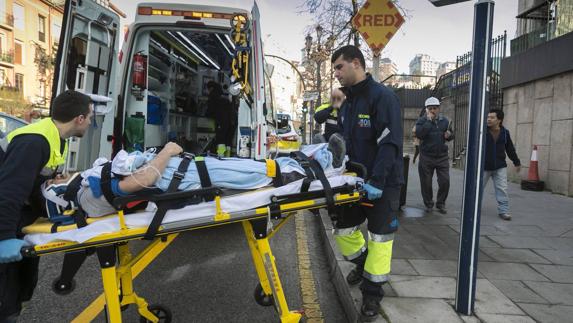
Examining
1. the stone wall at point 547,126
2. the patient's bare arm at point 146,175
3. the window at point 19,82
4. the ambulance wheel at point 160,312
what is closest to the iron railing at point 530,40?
the stone wall at point 547,126

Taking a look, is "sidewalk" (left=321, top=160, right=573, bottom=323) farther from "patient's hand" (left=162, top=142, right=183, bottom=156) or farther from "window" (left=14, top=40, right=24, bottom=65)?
"window" (left=14, top=40, right=24, bottom=65)

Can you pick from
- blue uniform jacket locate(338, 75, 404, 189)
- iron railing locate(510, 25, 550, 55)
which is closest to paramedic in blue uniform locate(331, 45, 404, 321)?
blue uniform jacket locate(338, 75, 404, 189)

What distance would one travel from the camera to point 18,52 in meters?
41.0

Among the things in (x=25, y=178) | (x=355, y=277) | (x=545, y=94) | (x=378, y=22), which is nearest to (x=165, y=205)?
(x=25, y=178)

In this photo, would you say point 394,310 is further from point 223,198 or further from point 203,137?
point 203,137

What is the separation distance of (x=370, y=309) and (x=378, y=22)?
4.51 meters

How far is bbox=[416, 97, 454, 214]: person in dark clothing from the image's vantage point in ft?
22.0

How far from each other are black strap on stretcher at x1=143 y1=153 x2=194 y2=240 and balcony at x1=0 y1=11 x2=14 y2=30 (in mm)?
46902

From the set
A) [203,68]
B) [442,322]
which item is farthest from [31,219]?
[203,68]

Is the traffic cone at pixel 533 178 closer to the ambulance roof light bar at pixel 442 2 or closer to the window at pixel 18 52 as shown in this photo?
the ambulance roof light bar at pixel 442 2

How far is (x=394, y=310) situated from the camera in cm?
305

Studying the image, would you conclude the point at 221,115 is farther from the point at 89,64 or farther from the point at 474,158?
the point at 474,158

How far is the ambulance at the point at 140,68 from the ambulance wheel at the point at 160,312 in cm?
239

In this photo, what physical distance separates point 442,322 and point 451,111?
13.9 metres
